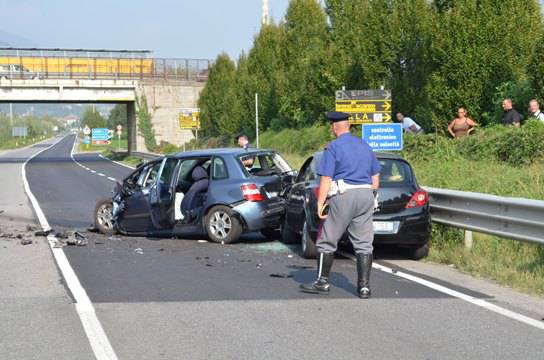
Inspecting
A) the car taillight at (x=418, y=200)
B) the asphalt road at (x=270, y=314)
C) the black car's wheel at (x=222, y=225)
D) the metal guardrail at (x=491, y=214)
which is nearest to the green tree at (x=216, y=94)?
the black car's wheel at (x=222, y=225)

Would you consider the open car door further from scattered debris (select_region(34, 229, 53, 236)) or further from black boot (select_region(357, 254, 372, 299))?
black boot (select_region(357, 254, 372, 299))

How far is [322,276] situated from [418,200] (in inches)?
117

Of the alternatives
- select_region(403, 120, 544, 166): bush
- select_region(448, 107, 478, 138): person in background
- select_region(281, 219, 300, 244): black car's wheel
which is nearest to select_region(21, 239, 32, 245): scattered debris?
select_region(281, 219, 300, 244): black car's wheel

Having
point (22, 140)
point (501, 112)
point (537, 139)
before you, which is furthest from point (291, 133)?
point (22, 140)

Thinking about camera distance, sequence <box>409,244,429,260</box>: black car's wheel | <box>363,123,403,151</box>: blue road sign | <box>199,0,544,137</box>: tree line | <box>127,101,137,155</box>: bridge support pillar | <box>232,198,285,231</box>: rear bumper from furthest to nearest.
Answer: <box>127,101,137,155</box>: bridge support pillar → <box>199,0,544,137</box>: tree line → <box>363,123,403,151</box>: blue road sign → <box>232,198,285,231</box>: rear bumper → <box>409,244,429,260</box>: black car's wheel

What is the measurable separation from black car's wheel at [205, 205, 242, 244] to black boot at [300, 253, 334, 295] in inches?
178

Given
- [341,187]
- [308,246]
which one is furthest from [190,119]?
[341,187]

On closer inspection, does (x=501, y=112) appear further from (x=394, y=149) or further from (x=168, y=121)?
(x=168, y=121)

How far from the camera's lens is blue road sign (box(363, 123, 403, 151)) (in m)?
19.4

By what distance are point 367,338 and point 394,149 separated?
42.3 ft

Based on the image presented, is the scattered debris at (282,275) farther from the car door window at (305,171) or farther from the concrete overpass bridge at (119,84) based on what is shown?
the concrete overpass bridge at (119,84)

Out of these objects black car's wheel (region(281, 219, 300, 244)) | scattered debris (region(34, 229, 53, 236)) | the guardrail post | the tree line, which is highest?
the tree line

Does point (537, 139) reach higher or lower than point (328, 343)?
higher

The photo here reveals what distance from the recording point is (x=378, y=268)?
10.9 m
